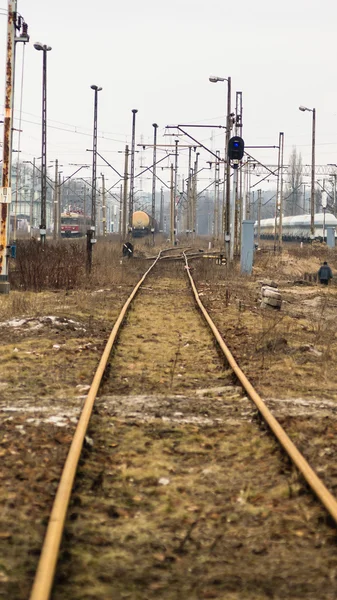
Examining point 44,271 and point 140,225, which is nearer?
point 44,271

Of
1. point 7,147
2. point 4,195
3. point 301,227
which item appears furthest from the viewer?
point 301,227

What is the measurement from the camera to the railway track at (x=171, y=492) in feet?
13.3

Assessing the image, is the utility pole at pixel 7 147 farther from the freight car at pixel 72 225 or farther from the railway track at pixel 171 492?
the freight car at pixel 72 225

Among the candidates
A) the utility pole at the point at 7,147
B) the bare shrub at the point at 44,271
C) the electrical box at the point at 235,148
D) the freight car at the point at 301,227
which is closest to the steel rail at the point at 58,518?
the utility pole at the point at 7,147

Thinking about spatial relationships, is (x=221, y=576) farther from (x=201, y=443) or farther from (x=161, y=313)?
(x=161, y=313)

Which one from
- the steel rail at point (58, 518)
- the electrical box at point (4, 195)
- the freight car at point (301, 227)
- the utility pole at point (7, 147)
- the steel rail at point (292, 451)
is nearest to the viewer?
the steel rail at point (58, 518)

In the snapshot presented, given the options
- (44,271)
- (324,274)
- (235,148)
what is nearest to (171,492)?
(44,271)

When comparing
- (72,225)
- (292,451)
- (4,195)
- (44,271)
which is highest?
(72,225)

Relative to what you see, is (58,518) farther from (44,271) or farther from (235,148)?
(235,148)

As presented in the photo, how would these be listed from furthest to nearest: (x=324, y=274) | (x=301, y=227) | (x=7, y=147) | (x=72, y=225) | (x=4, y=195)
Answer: (x=72, y=225) < (x=301, y=227) < (x=324, y=274) < (x=7, y=147) < (x=4, y=195)

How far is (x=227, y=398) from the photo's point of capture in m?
8.46

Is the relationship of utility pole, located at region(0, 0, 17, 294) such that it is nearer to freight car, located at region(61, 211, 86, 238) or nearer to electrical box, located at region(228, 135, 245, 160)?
electrical box, located at region(228, 135, 245, 160)

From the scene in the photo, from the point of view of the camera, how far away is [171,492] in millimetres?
5414

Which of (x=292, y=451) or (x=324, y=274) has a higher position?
(x=324, y=274)
